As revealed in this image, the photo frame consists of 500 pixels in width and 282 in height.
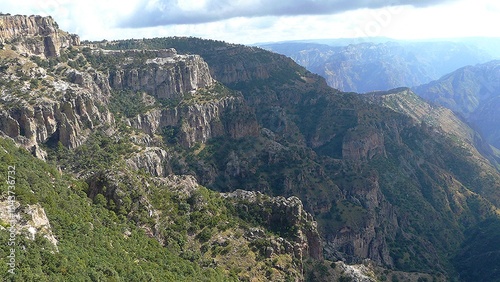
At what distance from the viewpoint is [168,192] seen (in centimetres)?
10044

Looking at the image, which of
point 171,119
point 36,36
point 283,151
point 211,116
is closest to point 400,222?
point 283,151

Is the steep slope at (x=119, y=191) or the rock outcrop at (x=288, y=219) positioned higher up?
the steep slope at (x=119, y=191)

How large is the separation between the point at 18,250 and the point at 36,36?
137m

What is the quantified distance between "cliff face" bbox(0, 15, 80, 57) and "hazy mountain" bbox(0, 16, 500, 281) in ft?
1.82

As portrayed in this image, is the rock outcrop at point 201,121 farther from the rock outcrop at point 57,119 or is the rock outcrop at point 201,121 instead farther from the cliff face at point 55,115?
the rock outcrop at point 57,119

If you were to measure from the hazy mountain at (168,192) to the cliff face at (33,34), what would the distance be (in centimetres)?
56

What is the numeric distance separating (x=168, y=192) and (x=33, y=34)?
106392 mm

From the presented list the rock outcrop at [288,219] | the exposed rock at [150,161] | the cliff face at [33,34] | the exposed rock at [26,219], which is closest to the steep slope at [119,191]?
the exposed rock at [26,219]

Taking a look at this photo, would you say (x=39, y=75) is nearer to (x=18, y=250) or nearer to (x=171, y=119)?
(x=171, y=119)

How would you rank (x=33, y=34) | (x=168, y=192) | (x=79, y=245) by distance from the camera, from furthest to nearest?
(x=33, y=34)
(x=168, y=192)
(x=79, y=245)

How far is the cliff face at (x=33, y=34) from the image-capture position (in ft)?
505

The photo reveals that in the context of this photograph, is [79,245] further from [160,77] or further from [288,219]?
[160,77]

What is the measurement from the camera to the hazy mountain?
228 feet

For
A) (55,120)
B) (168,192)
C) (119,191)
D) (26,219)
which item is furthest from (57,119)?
(26,219)
